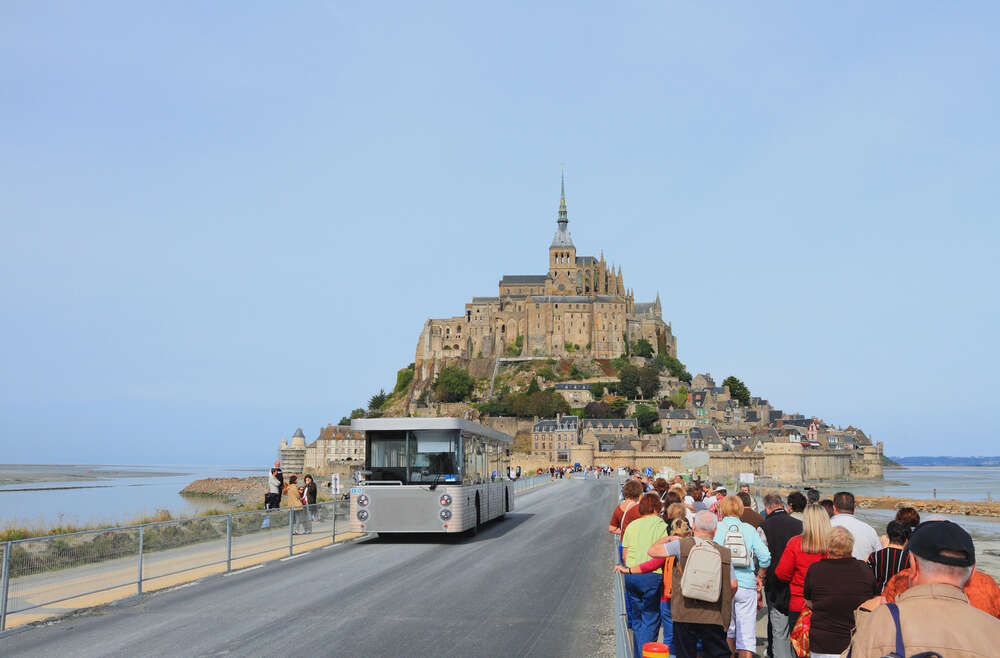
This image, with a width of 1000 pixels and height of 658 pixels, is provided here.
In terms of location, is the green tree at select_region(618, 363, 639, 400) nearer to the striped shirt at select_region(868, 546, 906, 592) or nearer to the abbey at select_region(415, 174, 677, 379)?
the abbey at select_region(415, 174, 677, 379)

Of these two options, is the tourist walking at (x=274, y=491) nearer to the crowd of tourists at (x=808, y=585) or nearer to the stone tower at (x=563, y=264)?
the crowd of tourists at (x=808, y=585)

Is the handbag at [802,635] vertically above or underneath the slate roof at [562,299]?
underneath

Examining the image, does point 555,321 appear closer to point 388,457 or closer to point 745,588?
point 388,457

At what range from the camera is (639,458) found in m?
109

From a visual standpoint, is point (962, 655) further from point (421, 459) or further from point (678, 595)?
point (421, 459)

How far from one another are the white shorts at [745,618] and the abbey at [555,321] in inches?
5346

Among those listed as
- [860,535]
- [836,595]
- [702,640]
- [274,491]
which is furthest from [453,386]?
[836,595]

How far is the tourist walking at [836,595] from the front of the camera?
5.98 m

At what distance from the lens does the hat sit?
3.30 m

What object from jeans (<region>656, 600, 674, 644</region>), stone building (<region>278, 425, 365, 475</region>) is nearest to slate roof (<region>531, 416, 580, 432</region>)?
stone building (<region>278, 425, 365, 475</region>)

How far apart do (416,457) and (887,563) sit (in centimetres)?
1314

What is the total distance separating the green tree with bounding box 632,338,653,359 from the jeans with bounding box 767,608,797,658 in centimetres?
13594

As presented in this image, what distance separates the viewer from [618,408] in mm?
125875

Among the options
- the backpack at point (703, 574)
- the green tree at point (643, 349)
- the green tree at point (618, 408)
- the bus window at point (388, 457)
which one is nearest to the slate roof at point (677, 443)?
the green tree at point (618, 408)
